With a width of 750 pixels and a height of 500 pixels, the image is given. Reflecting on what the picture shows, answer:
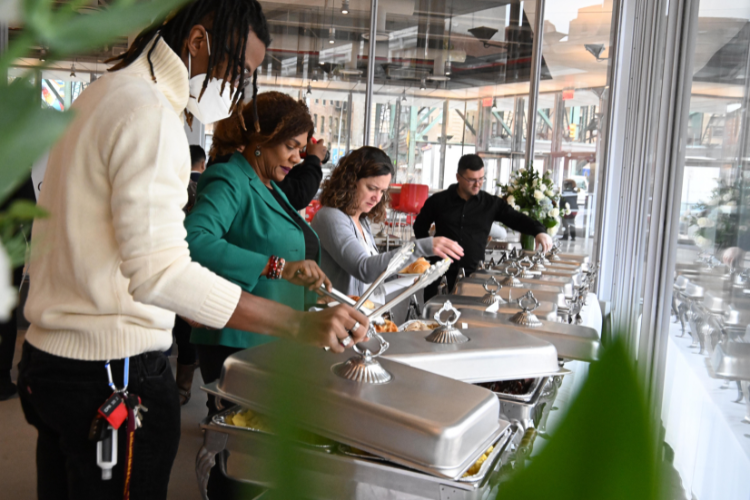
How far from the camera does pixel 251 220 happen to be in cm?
173

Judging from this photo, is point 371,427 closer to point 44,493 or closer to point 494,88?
point 44,493

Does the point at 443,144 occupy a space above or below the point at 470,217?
above

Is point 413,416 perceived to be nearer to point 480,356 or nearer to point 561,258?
point 480,356

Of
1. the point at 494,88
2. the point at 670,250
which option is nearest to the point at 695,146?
the point at 670,250

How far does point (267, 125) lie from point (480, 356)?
2.94 ft

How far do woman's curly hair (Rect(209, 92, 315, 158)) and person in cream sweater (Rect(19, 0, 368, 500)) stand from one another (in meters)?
0.59

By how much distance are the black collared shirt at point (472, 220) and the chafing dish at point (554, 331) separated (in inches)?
73.5

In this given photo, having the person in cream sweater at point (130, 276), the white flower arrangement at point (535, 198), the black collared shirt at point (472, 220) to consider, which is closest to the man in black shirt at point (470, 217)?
the black collared shirt at point (472, 220)

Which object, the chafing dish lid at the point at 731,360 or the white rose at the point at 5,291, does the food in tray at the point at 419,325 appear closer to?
the chafing dish lid at the point at 731,360

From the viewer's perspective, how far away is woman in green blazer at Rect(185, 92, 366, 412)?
1.56m

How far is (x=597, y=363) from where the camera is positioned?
0.16 m

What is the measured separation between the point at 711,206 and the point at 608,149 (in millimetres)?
Answer: 4284

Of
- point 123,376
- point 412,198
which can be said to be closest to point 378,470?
point 123,376

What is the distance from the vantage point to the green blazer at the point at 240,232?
156 cm
